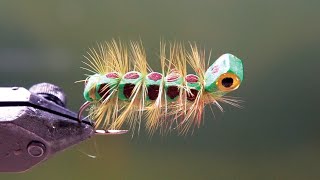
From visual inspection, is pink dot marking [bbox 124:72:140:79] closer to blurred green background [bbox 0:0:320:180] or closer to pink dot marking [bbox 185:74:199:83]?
pink dot marking [bbox 185:74:199:83]

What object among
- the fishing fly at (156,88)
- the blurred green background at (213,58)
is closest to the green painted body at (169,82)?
the fishing fly at (156,88)

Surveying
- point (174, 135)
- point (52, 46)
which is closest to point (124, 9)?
point (52, 46)

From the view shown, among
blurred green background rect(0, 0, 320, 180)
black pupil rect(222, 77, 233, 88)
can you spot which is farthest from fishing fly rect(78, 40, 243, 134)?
blurred green background rect(0, 0, 320, 180)

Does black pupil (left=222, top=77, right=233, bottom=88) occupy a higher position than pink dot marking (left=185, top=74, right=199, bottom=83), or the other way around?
pink dot marking (left=185, top=74, right=199, bottom=83)

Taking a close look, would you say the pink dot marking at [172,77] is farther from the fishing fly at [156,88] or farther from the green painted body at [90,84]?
the green painted body at [90,84]

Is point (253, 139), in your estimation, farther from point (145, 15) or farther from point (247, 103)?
point (145, 15)

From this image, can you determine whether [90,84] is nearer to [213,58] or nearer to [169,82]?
[169,82]
